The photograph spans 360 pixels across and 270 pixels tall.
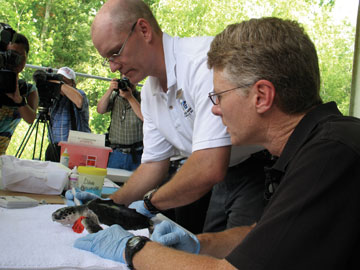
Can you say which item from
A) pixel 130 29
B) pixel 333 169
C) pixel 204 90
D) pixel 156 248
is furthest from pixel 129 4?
pixel 333 169

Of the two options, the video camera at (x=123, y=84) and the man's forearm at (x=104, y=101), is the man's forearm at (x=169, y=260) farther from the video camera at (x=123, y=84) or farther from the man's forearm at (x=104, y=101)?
the man's forearm at (x=104, y=101)

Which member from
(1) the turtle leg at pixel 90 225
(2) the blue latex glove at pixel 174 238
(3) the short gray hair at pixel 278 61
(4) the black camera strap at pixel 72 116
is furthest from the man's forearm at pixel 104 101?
(3) the short gray hair at pixel 278 61

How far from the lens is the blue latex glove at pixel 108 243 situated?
100 centimetres

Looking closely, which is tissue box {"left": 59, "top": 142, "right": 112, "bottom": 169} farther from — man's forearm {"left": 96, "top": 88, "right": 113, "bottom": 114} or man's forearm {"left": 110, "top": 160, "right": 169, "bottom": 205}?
man's forearm {"left": 96, "top": 88, "right": 113, "bottom": 114}

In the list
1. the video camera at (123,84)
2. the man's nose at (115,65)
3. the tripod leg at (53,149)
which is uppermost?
the man's nose at (115,65)

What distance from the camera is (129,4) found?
1581 mm

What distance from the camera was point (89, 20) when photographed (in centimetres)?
987

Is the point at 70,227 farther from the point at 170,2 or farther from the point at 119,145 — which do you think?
the point at 170,2

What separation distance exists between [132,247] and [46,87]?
2548mm

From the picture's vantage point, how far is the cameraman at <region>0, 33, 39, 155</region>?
230 cm

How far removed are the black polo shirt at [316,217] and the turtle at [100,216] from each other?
580 millimetres

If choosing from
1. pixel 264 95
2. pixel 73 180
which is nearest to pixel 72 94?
pixel 73 180

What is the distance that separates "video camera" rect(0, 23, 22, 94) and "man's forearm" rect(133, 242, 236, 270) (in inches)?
65.1

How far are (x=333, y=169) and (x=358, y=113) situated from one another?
89.7 inches
